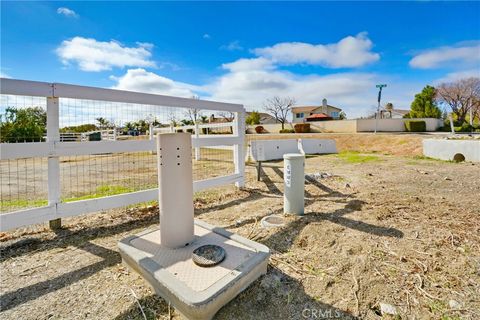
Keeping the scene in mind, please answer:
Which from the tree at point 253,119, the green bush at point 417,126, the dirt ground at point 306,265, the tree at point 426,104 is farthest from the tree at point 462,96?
the dirt ground at point 306,265

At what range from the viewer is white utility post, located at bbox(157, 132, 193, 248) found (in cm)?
221

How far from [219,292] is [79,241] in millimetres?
1987

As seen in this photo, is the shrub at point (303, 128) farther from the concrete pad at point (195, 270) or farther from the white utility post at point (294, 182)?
the concrete pad at point (195, 270)

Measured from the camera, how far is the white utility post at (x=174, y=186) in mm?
2205

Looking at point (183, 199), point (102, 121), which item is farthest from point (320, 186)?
point (102, 121)

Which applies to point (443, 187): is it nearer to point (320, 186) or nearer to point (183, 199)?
point (320, 186)

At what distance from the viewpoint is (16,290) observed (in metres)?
1.97

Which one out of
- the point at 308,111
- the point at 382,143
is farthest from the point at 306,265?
the point at 308,111

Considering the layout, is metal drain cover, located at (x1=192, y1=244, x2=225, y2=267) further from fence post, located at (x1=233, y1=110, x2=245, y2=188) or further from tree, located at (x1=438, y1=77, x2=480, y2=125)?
tree, located at (x1=438, y1=77, x2=480, y2=125)

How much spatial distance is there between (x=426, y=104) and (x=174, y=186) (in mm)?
45268

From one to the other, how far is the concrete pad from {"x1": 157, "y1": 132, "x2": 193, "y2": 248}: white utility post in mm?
123

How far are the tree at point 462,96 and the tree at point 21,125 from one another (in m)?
48.2

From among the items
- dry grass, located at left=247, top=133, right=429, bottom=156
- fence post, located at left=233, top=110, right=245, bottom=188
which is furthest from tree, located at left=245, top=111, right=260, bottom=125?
fence post, located at left=233, top=110, right=245, bottom=188

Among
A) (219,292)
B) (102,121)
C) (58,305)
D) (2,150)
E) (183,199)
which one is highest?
(102,121)
